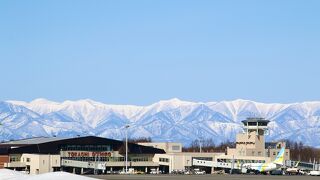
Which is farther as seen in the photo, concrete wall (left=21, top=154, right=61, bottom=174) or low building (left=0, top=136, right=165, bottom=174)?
low building (left=0, top=136, right=165, bottom=174)

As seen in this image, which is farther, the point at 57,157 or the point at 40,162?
the point at 57,157

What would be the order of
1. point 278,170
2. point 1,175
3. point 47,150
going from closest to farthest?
1. point 1,175
2. point 278,170
3. point 47,150

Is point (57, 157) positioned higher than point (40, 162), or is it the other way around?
point (57, 157)

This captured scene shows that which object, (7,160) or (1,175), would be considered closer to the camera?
(1,175)

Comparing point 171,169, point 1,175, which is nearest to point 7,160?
point 171,169

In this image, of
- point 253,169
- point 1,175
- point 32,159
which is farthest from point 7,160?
point 1,175

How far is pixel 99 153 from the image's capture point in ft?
655

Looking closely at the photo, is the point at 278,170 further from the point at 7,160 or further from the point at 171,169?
the point at 7,160

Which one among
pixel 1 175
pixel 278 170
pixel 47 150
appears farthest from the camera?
pixel 47 150

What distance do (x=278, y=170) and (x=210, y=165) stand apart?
26.6 meters

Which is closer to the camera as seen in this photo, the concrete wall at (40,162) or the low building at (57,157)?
the concrete wall at (40,162)

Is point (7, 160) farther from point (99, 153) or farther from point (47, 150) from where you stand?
point (99, 153)

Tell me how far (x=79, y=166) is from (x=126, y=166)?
44.1 feet

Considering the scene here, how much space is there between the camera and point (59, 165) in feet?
613
